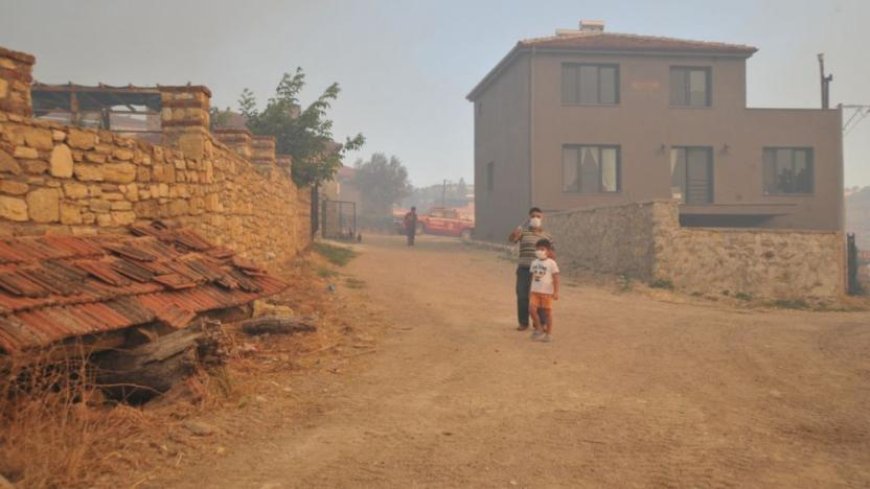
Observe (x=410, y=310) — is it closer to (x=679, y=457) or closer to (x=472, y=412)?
(x=472, y=412)

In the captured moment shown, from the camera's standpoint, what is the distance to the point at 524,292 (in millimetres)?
9008

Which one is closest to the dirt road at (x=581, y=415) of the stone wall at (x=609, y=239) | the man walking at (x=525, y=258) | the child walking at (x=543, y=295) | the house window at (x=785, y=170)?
the child walking at (x=543, y=295)

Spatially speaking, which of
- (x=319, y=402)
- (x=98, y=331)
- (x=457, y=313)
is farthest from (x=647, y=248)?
(x=98, y=331)

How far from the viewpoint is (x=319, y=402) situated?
5.38m

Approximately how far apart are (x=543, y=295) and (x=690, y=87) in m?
19.1

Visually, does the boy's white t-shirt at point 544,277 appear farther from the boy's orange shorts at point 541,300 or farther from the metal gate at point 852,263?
the metal gate at point 852,263

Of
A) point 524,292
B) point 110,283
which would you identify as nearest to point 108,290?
point 110,283

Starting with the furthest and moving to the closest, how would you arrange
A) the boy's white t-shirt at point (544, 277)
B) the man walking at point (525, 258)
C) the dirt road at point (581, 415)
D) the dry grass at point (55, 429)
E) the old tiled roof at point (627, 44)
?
the old tiled roof at point (627, 44) < the man walking at point (525, 258) < the boy's white t-shirt at point (544, 277) < the dirt road at point (581, 415) < the dry grass at point (55, 429)

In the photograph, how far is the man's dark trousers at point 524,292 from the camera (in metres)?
8.99

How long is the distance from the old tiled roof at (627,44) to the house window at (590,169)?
366 cm

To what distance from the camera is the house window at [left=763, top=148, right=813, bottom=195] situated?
24.4 m

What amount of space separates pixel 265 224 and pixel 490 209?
1733cm

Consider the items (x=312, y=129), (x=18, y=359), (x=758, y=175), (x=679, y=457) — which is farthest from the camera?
(x=758, y=175)

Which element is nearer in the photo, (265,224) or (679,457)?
(679,457)
